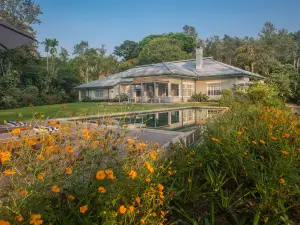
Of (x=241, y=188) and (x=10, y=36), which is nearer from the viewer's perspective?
(x=241, y=188)

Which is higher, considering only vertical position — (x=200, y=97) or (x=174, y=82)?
(x=174, y=82)

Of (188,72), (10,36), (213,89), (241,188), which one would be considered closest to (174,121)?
(10,36)

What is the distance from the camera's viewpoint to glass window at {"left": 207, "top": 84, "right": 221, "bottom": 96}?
22539 mm

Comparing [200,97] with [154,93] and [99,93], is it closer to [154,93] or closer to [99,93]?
[154,93]

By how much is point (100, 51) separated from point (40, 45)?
14.1 metres

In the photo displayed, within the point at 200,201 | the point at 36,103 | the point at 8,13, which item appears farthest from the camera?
the point at 8,13

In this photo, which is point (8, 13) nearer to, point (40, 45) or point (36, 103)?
point (40, 45)

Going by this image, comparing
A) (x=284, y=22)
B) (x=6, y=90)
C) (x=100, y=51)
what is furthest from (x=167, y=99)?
(x=284, y=22)

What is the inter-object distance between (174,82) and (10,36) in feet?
62.0

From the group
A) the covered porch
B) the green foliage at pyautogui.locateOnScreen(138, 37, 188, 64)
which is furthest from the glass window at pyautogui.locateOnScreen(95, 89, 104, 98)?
the green foliage at pyautogui.locateOnScreen(138, 37, 188, 64)

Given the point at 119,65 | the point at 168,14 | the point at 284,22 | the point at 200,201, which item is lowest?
the point at 200,201

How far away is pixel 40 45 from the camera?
100 feet

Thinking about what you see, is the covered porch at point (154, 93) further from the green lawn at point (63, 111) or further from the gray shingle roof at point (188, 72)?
the green lawn at point (63, 111)

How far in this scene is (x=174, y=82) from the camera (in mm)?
22219
